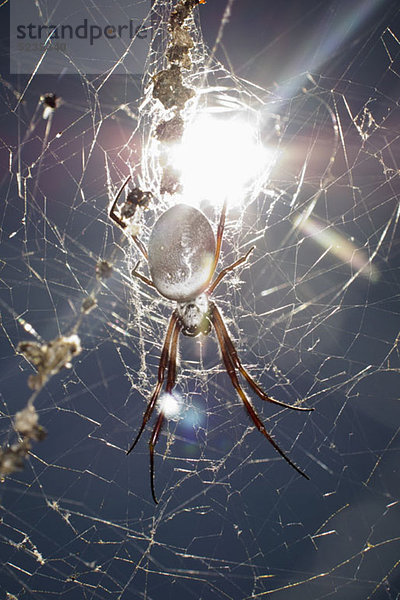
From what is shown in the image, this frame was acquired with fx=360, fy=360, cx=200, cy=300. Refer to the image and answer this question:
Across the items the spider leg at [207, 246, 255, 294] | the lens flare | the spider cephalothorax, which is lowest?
the spider cephalothorax

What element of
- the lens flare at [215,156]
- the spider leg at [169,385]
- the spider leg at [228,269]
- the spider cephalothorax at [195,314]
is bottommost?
the spider leg at [169,385]

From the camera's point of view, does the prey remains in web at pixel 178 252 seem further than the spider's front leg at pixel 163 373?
No

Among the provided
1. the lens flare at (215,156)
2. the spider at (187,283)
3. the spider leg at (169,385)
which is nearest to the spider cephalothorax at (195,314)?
the spider at (187,283)

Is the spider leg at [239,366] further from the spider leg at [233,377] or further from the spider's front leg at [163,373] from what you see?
the spider's front leg at [163,373]

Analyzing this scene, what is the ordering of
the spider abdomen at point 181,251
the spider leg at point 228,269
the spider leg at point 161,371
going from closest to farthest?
the spider abdomen at point 181,251, the spider leg at point 228,269, the spider leg at point 161,371

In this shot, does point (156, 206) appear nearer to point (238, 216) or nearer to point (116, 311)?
point (238, 216)

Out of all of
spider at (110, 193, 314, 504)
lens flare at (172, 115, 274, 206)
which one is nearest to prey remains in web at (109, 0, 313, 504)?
spider at (110, 193, 314, 504)

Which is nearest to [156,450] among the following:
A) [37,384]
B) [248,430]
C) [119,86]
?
[248,430]

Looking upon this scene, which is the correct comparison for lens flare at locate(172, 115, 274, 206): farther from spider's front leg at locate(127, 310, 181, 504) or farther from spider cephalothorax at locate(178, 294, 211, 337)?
spider's front leg at locate(127, 310, 181, 504)
